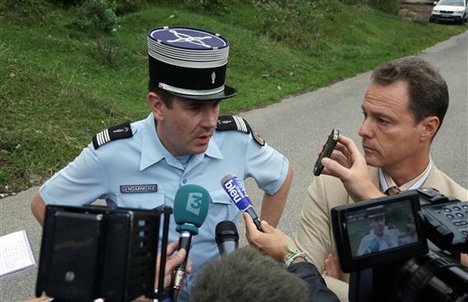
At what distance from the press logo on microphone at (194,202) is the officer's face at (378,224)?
0.59 meters

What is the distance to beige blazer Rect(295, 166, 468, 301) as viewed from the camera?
7.97 feet

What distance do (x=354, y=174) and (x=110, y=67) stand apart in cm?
816

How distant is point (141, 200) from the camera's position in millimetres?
2494

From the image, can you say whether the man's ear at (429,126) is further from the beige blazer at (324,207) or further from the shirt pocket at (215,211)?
the shirt pocket at (215,211)

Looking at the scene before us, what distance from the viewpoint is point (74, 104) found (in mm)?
7684

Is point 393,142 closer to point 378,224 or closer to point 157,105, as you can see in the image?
point 378,224

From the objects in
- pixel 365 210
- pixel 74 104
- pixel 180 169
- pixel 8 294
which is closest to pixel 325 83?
pixel 74 104

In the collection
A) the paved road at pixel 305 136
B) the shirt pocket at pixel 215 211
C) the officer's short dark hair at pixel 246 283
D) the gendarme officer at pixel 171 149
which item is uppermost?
the officer's short dark hair at pixel 246 283

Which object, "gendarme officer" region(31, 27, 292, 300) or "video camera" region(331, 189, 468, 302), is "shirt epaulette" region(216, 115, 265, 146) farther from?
"video camera" region(331, 189, 468, 302)

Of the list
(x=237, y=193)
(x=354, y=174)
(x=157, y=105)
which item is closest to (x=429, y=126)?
(x=354, y=174)

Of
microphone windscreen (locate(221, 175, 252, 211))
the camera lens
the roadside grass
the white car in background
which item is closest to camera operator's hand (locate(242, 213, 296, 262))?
microphone windscreen (locate(221, 175, 252, 211))

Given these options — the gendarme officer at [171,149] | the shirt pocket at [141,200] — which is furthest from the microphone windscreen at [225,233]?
the shirt pocket at [141,200]

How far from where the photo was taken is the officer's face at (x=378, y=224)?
5.63 feet

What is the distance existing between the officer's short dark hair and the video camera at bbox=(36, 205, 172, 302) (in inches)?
6.4
